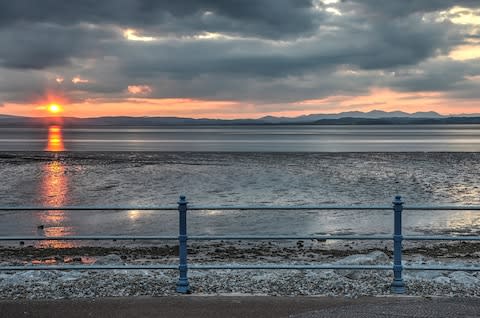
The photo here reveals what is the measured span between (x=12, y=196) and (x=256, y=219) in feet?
53.7

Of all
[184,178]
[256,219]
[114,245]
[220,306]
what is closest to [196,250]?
[114,245]

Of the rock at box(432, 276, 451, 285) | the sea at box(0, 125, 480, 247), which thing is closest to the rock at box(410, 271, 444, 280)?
the rock at box(432, 276, 451, 285)

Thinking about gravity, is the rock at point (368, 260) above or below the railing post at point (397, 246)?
below

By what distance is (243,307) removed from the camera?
21.3ft

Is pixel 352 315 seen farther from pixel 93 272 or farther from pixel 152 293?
pixel 93 272

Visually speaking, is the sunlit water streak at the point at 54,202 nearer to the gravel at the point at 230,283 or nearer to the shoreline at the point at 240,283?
the shoreline at the point at 240,283

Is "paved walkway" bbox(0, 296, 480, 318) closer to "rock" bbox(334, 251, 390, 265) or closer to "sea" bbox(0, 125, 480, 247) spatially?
"rock" bbox(334, 251, 390, 265)

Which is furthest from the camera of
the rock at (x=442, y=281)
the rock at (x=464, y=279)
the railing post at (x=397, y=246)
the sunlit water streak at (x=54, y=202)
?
the sunlit water streak at (x=54, y=202)

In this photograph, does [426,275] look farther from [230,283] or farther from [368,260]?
[230,283]

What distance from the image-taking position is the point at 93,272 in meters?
9.45

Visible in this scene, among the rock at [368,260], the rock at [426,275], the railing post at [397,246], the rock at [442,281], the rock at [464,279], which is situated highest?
the railing post at [397,246]

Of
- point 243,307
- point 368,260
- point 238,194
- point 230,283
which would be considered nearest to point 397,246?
point 243,307

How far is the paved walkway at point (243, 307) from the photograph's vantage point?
6.26 m

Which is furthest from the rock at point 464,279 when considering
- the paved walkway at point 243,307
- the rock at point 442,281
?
the paved walkway at point 243,307
